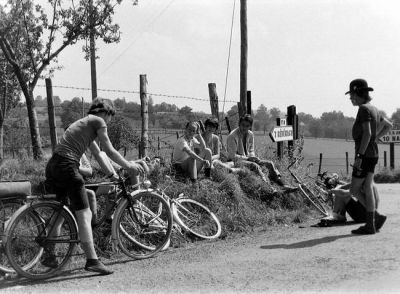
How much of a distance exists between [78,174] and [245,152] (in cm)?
548

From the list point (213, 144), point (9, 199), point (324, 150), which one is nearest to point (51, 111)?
point (213, 144)

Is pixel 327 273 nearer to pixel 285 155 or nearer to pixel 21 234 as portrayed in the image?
pixel 21 234

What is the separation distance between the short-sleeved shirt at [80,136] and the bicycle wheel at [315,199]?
197 inches

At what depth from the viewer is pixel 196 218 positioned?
7.87m

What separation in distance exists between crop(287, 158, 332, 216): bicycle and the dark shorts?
4944mm

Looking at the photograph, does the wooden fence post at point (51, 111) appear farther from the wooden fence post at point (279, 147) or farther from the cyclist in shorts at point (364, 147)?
the cyclist in shorts at point (364, 147)

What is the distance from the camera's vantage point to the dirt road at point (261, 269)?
4.98 meters

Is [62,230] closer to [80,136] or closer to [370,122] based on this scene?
[80,136]

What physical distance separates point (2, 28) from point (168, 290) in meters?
14.8

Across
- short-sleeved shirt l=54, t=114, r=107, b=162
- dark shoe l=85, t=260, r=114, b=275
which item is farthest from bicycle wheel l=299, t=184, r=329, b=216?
short-sleeved shirt l=54, t=114, r=107, b=162

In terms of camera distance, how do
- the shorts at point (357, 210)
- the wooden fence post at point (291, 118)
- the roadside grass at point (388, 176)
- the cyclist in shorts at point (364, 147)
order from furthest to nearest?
the roadside grass at point (388, 176) → the wooden fence post at point (291, 118) → the shorts at point (357, 210) → the cyclist in shorts at point (364, 147)

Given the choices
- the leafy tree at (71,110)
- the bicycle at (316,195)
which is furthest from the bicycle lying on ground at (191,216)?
the leafy tree at (71,110)

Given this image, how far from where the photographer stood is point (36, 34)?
1803 cm

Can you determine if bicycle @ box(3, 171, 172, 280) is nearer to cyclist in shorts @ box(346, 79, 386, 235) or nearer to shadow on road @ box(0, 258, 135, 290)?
shadow on road @ box(0, 258, 135, 290)
